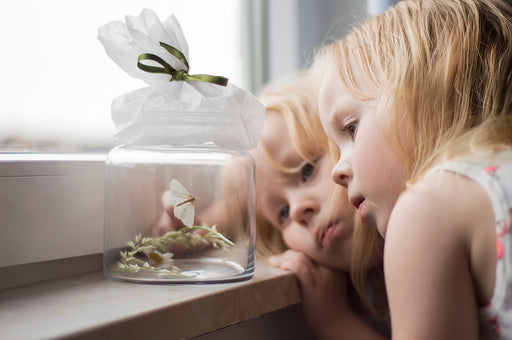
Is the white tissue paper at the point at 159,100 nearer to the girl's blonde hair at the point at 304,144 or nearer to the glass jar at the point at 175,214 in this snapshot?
the glass jar at the point at 175,214

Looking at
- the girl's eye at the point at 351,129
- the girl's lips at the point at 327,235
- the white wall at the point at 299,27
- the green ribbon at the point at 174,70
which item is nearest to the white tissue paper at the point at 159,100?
the green ribbon at the point at 174,70

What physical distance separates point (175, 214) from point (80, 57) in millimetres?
373

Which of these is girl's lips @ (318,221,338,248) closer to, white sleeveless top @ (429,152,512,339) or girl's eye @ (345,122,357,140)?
girl's eye @ (345,122,357,140)

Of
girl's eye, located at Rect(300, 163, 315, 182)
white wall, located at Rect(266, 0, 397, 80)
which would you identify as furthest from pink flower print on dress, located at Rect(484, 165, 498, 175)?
white wall, located at Rect(266, 0, 397, 80)

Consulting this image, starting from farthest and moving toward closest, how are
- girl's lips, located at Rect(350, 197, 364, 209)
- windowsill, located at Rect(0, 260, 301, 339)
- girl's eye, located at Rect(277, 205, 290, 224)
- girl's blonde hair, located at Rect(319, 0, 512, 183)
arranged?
girl's eye, located at Rect(277, 205, 290, 224)
girl's lips, located at Rect(350, 197, 364, 209)
girl's blonde hair, located at Rect(319, 0, 512, 183)
windowsill, located at Rect(0, 260, 301, 339)

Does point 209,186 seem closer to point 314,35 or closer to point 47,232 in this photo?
point 47,232

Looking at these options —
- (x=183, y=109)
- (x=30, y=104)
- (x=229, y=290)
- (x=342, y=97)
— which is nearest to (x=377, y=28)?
(x=342, y=97)

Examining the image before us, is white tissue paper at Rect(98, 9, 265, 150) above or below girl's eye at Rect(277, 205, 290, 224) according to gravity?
above

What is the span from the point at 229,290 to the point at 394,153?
0.93ft

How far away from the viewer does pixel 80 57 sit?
94 cm

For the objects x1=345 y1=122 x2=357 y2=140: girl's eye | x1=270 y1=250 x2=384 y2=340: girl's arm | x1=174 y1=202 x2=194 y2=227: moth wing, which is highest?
x1=345 y1=122 x2=357 y2=140: girl's eye

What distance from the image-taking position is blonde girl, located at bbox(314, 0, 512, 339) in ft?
1.86

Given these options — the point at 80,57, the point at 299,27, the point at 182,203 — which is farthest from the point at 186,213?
the point at 299,27

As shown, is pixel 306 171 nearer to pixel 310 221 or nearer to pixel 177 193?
pixel 310 221
